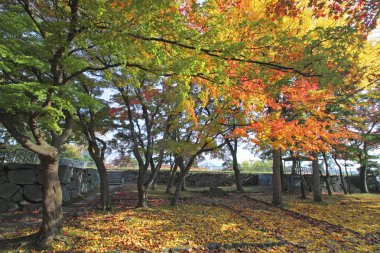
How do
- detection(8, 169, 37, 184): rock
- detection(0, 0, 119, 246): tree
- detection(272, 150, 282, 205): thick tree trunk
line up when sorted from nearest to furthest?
detection(0, 0, 119, 246): tree → detection(8, 169, 37, 184): rock → detection(272, 150, 282, 205): thick tree trunk

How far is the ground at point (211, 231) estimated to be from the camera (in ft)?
18.3

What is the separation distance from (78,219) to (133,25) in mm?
6504

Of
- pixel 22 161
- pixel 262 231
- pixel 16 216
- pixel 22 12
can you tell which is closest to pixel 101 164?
pixel 16 216

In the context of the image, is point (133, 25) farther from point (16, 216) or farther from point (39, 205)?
point (39, 205)

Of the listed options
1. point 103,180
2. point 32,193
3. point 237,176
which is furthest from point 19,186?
point 237,176

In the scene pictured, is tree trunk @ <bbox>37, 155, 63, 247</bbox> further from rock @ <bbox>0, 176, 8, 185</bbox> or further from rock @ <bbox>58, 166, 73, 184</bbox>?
rock @ <bbox>58, 166, 73, 184</bbox>

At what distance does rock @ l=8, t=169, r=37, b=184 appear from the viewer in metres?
9.47

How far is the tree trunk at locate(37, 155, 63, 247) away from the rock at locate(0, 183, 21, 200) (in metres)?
5.08

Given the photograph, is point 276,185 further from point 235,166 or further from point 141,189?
point 235,166

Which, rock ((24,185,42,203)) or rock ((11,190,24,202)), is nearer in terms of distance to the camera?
rock ((11,190,24,202))

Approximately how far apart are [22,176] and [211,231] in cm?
807

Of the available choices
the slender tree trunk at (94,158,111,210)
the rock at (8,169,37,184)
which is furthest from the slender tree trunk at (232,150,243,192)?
the rock at (8,169,37,184)

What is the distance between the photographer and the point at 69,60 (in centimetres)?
535

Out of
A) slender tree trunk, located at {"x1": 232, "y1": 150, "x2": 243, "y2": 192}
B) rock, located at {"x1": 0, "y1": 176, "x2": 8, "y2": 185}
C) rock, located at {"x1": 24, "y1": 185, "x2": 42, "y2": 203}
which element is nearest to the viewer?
rock, located at {"x1": 0, "y1": 176, "x2": 8, "y2": 185}
